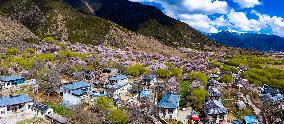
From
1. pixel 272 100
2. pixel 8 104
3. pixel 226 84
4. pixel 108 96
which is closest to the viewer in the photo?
pixel 8 104

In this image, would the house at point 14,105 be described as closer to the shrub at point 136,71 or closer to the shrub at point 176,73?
the shrub at point 136,71

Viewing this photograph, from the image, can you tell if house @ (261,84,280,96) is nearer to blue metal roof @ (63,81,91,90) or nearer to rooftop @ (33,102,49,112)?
blue metal roof @ (63,81,91,90)

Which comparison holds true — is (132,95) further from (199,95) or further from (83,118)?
(83,118)

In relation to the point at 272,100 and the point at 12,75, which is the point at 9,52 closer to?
the point at 12,75

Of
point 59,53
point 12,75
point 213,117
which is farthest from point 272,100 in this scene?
point 59,53

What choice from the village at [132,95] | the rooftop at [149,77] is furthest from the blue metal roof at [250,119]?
the rooftop at [149,77]

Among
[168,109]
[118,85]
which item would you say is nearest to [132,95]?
[118,85]

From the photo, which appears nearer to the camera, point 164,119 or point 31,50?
point 164,119
